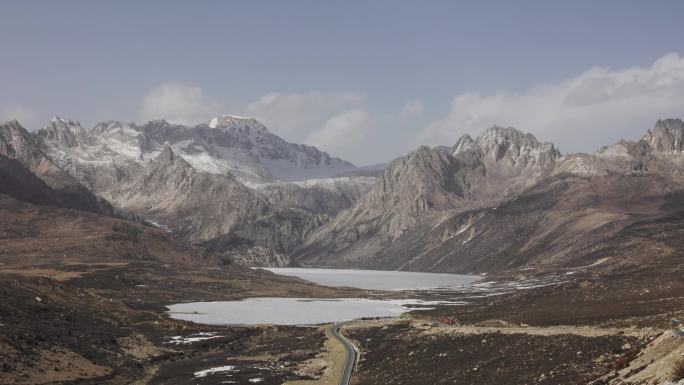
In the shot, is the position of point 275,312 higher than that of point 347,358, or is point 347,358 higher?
point 347,358

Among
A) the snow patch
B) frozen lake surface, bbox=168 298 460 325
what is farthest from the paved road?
frozen lake surface, bbox=168 298 460 325

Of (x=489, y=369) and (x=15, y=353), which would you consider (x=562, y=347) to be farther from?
(x=15, y=353)

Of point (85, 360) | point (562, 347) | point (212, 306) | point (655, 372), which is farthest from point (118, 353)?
point (212, 306)

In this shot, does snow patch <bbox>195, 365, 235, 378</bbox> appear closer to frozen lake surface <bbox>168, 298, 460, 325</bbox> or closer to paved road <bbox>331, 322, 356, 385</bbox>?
paved road <bbox>331, 322, 356, 385</bbox>

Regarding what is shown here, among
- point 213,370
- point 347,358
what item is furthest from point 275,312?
point 213,370

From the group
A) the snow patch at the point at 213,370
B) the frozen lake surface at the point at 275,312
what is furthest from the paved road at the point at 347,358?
the frozen lake surface at the point at 275,312

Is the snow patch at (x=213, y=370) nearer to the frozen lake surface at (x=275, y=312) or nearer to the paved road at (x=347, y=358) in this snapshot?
the paved road at (x=347, y=358)

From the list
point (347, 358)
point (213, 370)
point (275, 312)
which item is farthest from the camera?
point (275, 312)

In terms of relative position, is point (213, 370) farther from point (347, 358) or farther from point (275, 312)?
point (275, 312)
